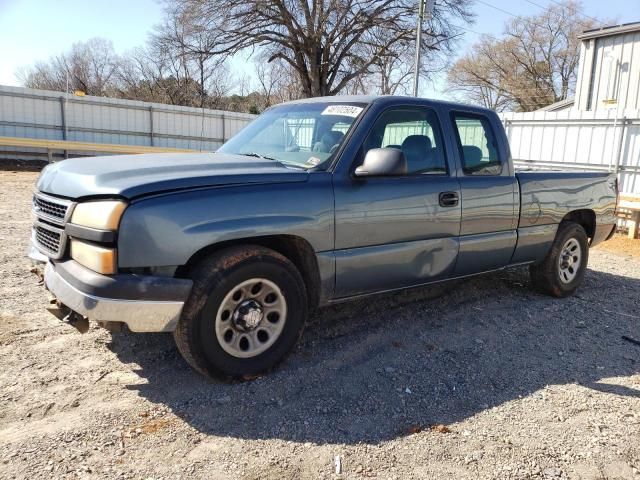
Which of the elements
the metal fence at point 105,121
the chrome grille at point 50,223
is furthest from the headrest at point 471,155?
the metal fence at point 105,121

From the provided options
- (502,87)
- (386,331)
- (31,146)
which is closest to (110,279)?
(386,331)

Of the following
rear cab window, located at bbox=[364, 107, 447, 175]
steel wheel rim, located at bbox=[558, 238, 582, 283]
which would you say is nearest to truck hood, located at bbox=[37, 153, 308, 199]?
rear cab window, located at bbox=[364, 107, 447, 175]

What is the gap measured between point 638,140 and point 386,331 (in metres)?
8.93

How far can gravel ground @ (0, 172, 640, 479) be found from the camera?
8.89 feet

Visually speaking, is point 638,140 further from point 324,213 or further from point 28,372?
point 28,372

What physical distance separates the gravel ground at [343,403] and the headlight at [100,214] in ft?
3.56

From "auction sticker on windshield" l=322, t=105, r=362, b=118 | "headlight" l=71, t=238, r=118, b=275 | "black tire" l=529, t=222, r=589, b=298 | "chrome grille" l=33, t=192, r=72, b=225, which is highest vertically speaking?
"auction sticker on windshield" l=322, t=105, r=362, b=118

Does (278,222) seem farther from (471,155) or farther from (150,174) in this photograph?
(471,155)

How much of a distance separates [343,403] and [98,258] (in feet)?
5.56

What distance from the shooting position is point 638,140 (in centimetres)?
1061

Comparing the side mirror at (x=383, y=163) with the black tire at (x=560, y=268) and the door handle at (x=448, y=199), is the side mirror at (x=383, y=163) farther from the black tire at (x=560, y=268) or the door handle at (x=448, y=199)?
the black tire at (x=560, y=268)

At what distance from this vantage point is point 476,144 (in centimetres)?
482

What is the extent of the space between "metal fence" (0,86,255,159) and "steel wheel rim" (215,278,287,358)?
19.1 metres

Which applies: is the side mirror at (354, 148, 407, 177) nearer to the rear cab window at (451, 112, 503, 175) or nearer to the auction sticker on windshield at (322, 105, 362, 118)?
the auction sticker on windshield at (322, 105, 362, 118)
